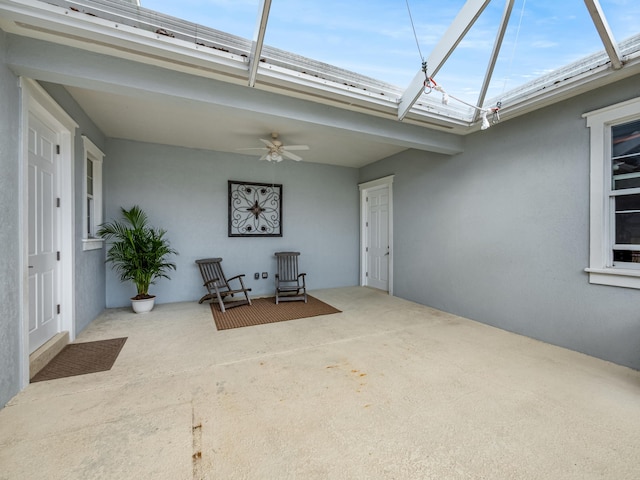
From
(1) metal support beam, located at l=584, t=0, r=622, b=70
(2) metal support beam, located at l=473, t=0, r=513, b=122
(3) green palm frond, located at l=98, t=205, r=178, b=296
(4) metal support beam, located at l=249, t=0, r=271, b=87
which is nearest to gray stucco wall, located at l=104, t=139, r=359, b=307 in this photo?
(3) green palm frond, located at l=98, t=205, r=178, b=296

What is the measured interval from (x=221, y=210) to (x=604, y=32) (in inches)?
196

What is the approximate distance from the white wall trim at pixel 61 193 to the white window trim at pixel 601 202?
15.8 ft

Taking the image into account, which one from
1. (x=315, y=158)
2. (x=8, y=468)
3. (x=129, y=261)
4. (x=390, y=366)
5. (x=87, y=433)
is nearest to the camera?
(x=8, y=468)

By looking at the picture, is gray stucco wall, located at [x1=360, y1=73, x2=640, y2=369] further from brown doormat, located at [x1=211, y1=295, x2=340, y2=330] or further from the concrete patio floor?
brown doormat, located at [x1=211, y1=295, x2=340, y2=330]

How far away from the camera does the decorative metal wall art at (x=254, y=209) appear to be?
510 cm

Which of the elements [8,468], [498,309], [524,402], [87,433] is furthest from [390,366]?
[8,468]

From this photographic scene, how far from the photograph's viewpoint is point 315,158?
→ 5.45 m

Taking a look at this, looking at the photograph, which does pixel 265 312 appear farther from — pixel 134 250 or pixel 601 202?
pixel 601 202

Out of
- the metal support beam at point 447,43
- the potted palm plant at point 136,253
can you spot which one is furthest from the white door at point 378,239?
the potted palm plant at point 136,253

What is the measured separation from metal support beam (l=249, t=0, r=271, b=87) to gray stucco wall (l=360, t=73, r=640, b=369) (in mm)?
2938

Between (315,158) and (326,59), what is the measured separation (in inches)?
114

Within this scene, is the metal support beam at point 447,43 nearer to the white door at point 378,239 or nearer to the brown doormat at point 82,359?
the white door at point 378,239

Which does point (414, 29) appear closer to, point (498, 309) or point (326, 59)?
point (326, 59)

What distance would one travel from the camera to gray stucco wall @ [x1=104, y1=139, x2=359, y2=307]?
4438 mm
